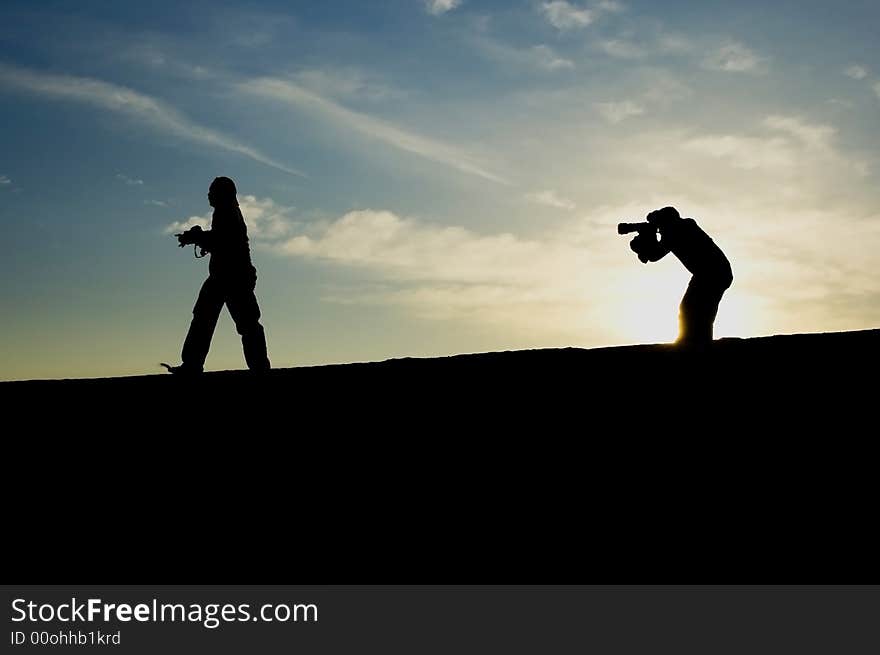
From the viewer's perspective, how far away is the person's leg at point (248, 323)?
7105 millimetres

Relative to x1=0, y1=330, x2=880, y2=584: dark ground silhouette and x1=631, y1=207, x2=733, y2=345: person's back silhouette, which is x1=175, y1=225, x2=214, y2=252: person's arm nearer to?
x1=0, y1=330, x2=880, y2=584: dark ground silhouette

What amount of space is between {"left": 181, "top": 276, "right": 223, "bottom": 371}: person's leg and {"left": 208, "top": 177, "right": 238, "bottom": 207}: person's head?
0.65 m

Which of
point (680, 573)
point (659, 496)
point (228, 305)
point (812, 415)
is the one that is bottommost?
point (680, 573)

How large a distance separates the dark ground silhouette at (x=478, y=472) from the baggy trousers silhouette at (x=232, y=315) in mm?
1569

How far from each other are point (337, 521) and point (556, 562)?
1.18m

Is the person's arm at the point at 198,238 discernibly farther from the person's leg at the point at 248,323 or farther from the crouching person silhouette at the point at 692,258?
the crouching person silhouette at the point at 692,258

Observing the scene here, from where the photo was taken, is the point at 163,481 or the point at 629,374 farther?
the point at 163,481

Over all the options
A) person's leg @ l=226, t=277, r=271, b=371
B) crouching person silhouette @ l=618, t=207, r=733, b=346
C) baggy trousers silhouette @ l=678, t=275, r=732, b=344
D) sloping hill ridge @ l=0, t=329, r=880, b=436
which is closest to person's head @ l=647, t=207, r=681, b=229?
crouching person silhouette @ l=618, t=207, r=733, b=346

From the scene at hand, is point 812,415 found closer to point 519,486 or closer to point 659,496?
point 659,496

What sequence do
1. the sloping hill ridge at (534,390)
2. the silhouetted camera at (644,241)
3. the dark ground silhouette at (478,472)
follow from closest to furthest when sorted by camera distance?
the dark ground silhouette at (478,472)
the sloping hill ridge at (534,390)
the silhouetted camera at (644,241)

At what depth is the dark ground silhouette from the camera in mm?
3646

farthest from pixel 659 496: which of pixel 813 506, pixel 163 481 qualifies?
pixel 163 481

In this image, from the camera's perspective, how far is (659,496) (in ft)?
12.5

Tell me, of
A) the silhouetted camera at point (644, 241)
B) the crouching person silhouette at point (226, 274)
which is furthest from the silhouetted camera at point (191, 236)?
the silhouetted camera at point (644, 241)
